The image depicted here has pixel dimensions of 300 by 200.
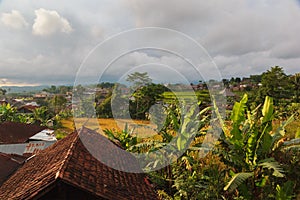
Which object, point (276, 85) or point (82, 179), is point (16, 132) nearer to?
point (82, 179)

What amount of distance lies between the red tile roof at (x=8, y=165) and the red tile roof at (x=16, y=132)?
7609mm

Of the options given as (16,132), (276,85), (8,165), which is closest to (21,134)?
(16,132)

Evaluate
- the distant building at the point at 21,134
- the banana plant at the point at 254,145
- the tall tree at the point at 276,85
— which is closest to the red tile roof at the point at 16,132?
the distant building at the point at 21,134

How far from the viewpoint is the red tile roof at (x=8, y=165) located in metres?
5.16

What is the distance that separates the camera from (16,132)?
539 inches

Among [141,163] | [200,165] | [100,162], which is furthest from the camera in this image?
[141,163]

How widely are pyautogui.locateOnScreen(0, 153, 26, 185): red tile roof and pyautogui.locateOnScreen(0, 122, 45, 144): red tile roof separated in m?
7.61

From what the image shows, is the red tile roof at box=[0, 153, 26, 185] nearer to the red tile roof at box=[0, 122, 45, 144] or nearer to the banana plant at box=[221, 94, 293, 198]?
the banana plant at box=[221, 94, 293, 198]

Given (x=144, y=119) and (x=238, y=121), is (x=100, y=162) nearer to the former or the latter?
(x=238, y=121)

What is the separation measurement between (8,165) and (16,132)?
29.9 ft

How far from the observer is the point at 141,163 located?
6488 mm

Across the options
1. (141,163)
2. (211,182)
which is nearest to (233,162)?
(211,182)

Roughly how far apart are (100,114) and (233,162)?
574 centimetres

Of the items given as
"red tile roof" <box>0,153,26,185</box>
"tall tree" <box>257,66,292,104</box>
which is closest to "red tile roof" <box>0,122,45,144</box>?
"red tile roof" <box>0,153,26,185</box>
